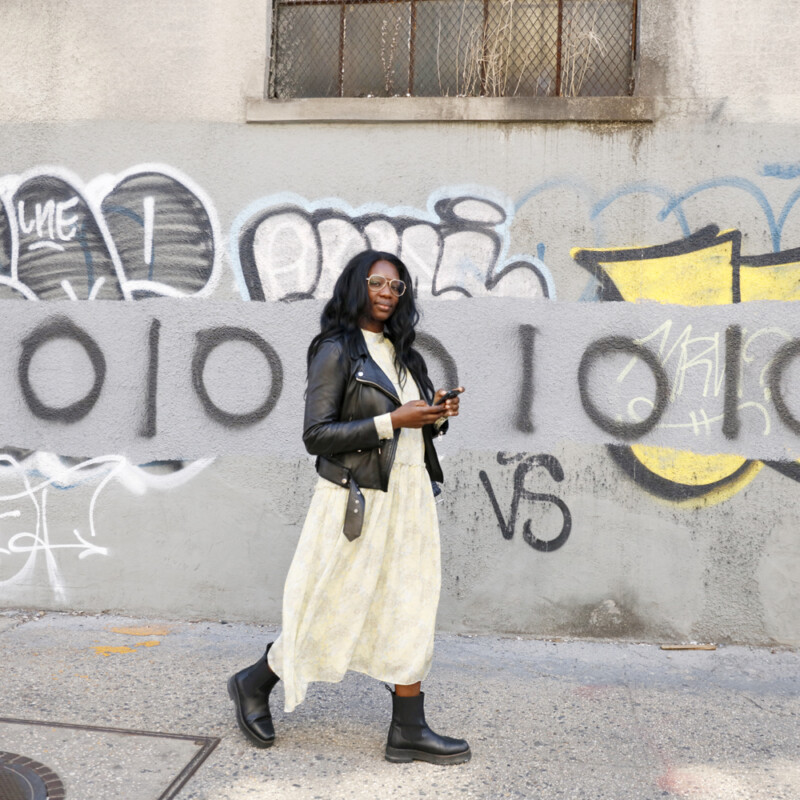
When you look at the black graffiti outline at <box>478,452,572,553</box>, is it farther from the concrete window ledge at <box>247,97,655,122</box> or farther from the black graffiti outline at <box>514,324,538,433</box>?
the concrete window ledge at <box>247,97,655,122</box>

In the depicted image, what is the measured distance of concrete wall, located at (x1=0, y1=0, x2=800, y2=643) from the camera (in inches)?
162

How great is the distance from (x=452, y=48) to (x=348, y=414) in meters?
2.65

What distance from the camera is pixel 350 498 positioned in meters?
2.77

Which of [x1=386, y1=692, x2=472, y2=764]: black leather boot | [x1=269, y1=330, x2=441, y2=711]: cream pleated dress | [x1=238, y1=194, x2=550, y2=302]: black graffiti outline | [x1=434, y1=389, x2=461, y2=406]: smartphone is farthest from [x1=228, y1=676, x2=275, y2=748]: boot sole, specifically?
[x1=238, y1=194, x2=550, y2=302]: black graffiti outline

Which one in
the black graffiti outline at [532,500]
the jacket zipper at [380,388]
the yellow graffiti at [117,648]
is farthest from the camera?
the black graffiti outline at [532,500]

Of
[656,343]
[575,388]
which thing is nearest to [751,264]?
[656,343]

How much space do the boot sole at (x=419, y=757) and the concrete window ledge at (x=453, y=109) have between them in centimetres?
303

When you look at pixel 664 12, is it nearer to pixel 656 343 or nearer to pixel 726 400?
pixel 656 343

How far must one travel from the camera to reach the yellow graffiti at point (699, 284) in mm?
4109

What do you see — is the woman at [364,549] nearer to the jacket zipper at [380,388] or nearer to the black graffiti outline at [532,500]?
the jacket zipper at [380,388]

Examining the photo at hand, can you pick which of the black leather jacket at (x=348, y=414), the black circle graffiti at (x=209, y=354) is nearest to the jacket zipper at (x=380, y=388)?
the black leather jacket at (x=348, y=414)

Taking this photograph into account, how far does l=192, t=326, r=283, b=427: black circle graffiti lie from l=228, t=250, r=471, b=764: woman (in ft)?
4.85

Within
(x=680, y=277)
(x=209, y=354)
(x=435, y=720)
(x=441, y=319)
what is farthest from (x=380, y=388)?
(x=680, y=277)

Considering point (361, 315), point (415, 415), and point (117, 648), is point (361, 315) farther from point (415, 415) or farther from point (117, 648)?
point (117, 648)
